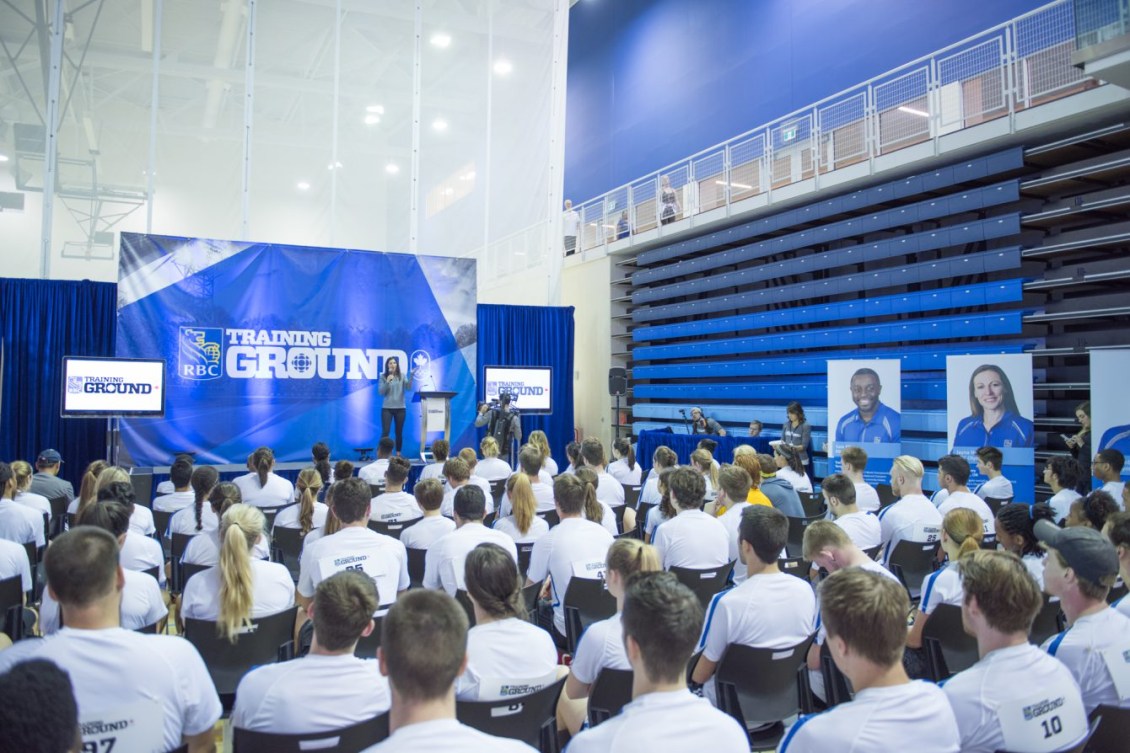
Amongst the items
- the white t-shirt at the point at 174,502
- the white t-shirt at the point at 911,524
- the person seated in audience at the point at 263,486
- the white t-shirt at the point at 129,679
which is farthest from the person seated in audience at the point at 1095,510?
the white t-shirt at the point at 174,502

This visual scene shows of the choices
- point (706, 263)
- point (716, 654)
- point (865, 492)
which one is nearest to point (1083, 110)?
point (865, 492)

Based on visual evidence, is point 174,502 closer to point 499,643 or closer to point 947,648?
point 499,643

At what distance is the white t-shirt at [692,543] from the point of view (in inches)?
157

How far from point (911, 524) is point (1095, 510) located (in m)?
0.94

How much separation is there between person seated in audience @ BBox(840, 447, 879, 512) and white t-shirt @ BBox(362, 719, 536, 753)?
4.71 meters

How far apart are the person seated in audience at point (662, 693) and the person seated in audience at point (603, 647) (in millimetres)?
678

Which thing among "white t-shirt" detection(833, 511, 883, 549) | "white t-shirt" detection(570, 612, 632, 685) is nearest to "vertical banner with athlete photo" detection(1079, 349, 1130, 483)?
"white t-shirt" detection(833, 511, 883, 549)

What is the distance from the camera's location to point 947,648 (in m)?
3.21

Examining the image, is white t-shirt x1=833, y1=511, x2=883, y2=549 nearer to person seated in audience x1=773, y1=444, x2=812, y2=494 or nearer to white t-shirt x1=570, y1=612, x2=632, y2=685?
person seated in audience x1=773, y1=444, x2=812, y2=494

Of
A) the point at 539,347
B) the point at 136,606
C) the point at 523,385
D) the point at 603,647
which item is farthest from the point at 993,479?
the point at 539,347

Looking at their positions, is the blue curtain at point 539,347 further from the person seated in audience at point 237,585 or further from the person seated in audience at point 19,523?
the person seated in audience at point 237,585

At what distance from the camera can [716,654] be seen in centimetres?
277

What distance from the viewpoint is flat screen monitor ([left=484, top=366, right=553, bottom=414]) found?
40.4ft

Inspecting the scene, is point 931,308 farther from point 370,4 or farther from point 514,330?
point 370,4
